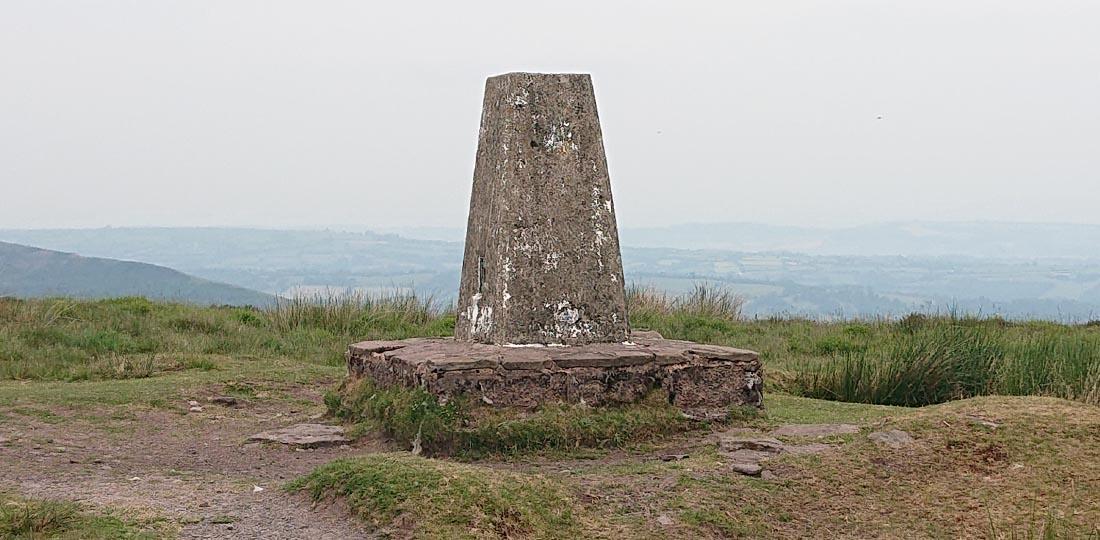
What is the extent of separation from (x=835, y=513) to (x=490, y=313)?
→ 270cm

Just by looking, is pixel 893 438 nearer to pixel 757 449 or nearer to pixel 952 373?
pixel 757 449

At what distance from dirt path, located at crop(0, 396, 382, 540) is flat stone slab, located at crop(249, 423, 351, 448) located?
84mm

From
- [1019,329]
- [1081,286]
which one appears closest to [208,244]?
[1081,286]

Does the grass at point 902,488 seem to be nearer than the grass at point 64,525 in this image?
No

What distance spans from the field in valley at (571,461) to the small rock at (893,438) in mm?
51

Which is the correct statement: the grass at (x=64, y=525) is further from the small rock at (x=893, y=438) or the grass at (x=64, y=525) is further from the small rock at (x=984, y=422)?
the small rock at (x=984, y=422)

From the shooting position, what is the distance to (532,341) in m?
7.18

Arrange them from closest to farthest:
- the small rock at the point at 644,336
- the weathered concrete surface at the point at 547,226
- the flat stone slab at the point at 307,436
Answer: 1. the flat stone slab at the point at 307,436
2. the weathered concrete surface at the point at 547,226
3. the small rock at the point at 644,336

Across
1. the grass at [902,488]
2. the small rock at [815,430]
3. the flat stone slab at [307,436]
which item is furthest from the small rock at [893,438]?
→ the flat stone slab at [307,436]

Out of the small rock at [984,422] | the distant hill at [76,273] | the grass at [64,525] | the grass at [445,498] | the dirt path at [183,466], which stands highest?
the small rock at [984,422]

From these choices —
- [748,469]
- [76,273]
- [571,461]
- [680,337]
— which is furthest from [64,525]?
[76,273]

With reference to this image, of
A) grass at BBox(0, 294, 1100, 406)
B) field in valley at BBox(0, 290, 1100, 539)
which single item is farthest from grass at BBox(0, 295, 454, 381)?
field in valley at BBox(0, 290, 1100, 539)

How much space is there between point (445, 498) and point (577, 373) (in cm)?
176

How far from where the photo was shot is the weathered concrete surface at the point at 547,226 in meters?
7.21
